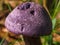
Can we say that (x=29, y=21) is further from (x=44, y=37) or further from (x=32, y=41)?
(x=44, y=37)

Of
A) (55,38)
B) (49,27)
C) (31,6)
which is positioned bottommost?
(55,38)

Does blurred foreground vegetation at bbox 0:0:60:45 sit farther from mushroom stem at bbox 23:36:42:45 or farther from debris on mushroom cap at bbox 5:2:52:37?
debris on mushroom cap at bbox 5:2:52:37

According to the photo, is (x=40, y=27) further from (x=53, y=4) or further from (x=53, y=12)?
(x=53, y=4)

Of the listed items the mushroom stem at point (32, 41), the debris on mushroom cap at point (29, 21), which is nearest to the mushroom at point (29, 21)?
the debris on mushroom cap at point (29, 21)

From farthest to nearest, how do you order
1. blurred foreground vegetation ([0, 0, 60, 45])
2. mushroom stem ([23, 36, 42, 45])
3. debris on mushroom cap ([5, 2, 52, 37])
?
blurred foreground vegetation ([0, 0, 60, 45]) → mushroom stem ([23, 36, 42, 45]) → debris on mushroom cap ([5, 2, 52, 37])

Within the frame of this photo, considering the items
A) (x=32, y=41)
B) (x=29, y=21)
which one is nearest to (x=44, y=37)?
(x=32, y=41)

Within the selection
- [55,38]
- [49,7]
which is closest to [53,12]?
[49,7]

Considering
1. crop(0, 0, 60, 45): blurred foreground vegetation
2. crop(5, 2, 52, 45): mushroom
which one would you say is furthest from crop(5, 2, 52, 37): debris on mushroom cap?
crop(0, 0, 60, 45): blurred foreground vegetation

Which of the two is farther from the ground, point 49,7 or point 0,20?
point 49,7
